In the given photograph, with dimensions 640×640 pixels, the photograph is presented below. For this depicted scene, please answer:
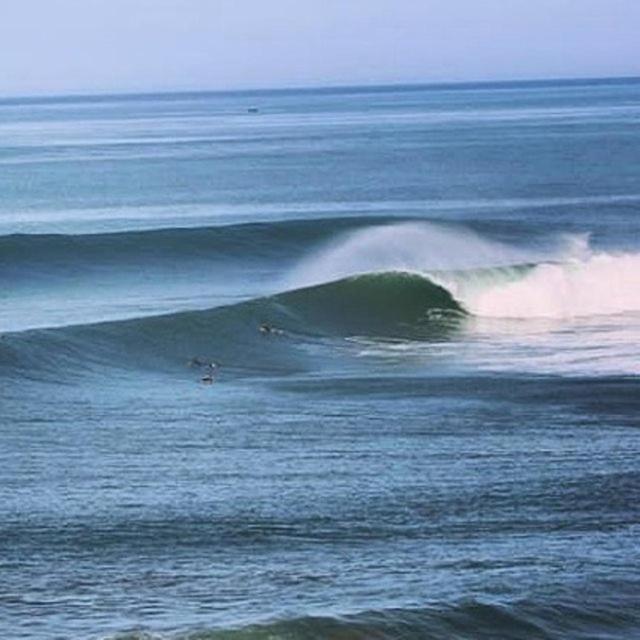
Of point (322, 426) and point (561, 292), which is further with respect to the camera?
point (561, 292)

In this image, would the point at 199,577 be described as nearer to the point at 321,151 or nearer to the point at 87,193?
the point at 87,193

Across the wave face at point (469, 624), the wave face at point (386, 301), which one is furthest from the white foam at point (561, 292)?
the wave face at point (469, 624)

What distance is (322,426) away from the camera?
23.0 meters

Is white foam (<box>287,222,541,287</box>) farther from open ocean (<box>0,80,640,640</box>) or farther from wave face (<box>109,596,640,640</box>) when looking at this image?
wave face (<box>109,596,640,640</box>)

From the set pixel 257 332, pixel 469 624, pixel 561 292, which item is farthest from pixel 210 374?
pixel 469 624

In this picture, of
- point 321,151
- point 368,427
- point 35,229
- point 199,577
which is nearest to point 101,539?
point 199,577

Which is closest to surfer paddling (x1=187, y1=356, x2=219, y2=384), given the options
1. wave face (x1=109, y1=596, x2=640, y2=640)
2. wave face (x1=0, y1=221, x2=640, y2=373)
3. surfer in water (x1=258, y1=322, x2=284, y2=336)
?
wave face (x1=0, y1=221, x2=640, y2=373)

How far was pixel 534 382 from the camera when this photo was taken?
26406 mm

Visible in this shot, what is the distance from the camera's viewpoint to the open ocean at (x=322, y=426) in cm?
1557

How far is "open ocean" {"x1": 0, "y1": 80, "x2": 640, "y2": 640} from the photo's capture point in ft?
51.1

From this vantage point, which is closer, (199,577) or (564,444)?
(199,577)

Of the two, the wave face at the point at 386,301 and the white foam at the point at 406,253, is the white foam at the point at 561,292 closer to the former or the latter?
the wave face at the point at 386,301

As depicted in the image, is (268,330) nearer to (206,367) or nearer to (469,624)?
(206,367)

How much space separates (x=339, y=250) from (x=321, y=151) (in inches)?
2113
